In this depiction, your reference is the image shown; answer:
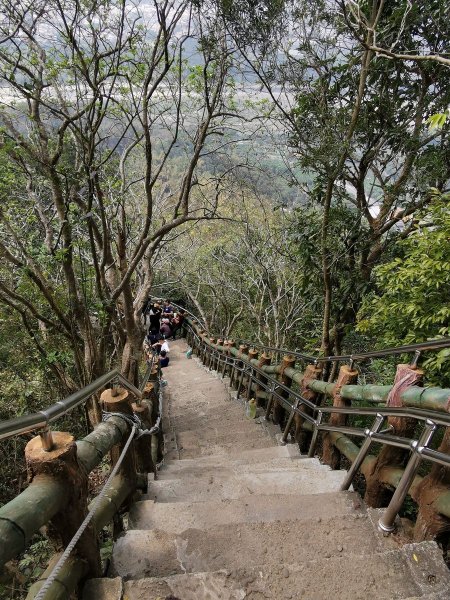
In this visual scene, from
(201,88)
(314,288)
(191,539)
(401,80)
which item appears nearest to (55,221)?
(201,88)

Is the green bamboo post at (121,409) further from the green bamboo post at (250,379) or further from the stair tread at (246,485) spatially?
the green bamboo post at (250,379)

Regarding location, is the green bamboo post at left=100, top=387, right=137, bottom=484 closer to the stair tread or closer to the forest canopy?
the stair tread

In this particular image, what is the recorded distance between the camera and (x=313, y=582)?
5.76 feet

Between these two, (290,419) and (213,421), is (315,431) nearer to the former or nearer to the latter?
(290,419)

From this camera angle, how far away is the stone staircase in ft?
5.58

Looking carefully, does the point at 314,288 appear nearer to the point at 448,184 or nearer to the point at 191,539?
the point at 448,184

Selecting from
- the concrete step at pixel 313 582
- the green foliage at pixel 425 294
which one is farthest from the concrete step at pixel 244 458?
the concrete step at pixel 313 582

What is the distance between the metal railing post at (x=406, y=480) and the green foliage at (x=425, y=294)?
80.6 inches

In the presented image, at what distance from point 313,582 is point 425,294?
3.56 metres

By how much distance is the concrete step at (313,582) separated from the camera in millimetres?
1663

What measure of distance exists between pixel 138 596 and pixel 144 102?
16.0ft

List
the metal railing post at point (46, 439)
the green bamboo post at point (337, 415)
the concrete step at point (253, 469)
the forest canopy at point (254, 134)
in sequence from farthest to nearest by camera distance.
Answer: the forest canopy at point (254, 134), the concrete step at point (253, 469), the green bamboo post at point (337, 415), the metal railing post at point (46, 439)

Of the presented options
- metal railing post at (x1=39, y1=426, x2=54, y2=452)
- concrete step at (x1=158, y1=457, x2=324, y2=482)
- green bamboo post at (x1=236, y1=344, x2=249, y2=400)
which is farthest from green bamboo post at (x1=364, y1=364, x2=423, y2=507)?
green bamboo post at (x1=236, y1=344, x2=249, y2=400)

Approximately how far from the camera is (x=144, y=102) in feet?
15.9
